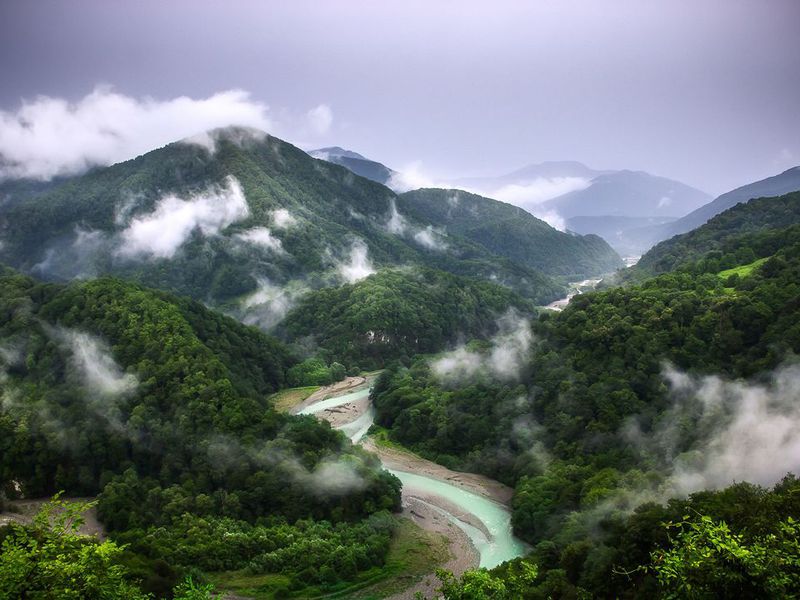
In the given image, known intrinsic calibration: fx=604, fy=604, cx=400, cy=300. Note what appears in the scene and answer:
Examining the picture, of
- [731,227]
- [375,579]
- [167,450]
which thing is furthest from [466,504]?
[731,227]

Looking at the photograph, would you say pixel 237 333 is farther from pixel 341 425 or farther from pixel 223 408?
pixel 223 408

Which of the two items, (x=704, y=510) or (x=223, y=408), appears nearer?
(x=704, y=510)

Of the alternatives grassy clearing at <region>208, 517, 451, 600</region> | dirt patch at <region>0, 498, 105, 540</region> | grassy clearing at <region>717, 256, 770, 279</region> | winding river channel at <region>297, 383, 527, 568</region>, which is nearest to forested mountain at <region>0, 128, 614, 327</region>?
winding river channel at <region>297, 383, 527, 568</region>

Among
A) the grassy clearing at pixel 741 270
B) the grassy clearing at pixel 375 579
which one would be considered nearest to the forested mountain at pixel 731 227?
the grassy clearing at pixel 741 270

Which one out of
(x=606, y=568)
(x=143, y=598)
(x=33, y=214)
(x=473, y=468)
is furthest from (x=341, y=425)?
(x=33, y=214)

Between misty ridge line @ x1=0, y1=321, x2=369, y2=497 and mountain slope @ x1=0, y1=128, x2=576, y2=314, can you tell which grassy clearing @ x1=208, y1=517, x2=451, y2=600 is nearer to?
misty ridge line @ x1=0, y1=321, x2=369, y2=497

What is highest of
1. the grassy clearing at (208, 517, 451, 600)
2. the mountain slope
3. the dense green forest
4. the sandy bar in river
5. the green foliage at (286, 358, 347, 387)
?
the mountain slope

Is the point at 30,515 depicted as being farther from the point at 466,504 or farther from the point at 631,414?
the point at 631,414
